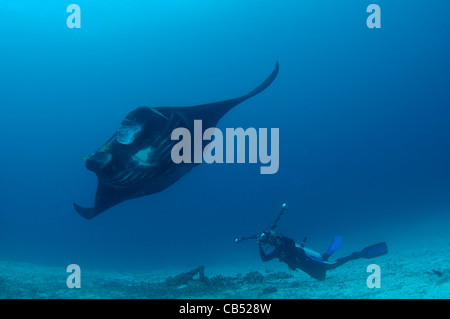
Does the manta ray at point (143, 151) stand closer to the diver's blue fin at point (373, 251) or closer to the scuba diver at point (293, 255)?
the scuba diver at point (293, 255)

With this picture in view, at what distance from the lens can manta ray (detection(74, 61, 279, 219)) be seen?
14.1ft

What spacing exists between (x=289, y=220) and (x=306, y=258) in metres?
57.7

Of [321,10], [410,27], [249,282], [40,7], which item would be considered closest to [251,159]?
[321,10]

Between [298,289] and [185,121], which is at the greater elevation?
[185,121]

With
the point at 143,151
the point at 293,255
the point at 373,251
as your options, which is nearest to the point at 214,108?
the point at 143,151

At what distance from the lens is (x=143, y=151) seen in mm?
4516

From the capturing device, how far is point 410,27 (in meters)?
60.2

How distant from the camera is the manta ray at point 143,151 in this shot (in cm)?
429

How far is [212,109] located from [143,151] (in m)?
1.41

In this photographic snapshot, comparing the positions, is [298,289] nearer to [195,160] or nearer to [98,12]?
[195,160]

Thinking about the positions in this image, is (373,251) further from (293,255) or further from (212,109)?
(212,109)

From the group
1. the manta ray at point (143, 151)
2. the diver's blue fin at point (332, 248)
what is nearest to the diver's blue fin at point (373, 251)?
the diver's blue fin at point (332, 248)

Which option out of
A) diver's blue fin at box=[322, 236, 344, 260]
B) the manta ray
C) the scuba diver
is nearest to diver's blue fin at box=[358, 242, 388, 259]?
diver's blue fin at box=[322, 236, 344, 260]

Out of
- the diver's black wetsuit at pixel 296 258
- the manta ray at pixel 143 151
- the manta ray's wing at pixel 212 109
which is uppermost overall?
the manta ray's wing at pixel 212 109
